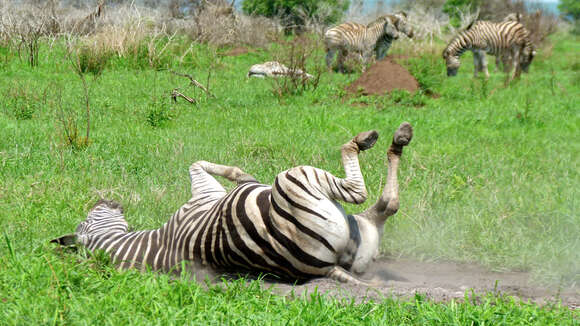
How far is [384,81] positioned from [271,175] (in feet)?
18.8

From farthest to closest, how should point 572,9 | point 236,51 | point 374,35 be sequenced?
point 572,9 < point 236,51 < point 374,35

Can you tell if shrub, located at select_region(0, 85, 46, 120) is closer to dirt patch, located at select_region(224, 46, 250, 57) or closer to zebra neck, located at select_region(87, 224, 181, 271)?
zebra neck, located at select_region(87, 224, 181, 271)

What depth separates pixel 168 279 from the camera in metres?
3.37

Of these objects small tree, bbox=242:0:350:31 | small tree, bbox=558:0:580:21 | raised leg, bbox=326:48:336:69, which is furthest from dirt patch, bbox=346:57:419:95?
small tree, bbox=558:0:580:21

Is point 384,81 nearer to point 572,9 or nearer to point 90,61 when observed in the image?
point 90,61

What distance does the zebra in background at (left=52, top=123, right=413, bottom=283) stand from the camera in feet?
10.9

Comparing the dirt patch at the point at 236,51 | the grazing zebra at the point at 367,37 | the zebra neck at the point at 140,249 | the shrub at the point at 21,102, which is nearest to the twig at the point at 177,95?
the shrub at the point at 21,102

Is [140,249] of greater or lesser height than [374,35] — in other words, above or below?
below

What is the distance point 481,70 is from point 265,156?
1225 centimetres

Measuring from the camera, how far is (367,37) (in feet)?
57.0

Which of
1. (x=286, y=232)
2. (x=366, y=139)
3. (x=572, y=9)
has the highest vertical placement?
(x=572, y=9)

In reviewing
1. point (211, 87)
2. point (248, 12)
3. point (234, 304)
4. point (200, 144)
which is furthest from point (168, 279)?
point (248, 12)

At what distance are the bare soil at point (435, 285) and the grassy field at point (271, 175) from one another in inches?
4.0

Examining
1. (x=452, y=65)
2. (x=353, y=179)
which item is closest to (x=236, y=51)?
(x=452, y=65)
